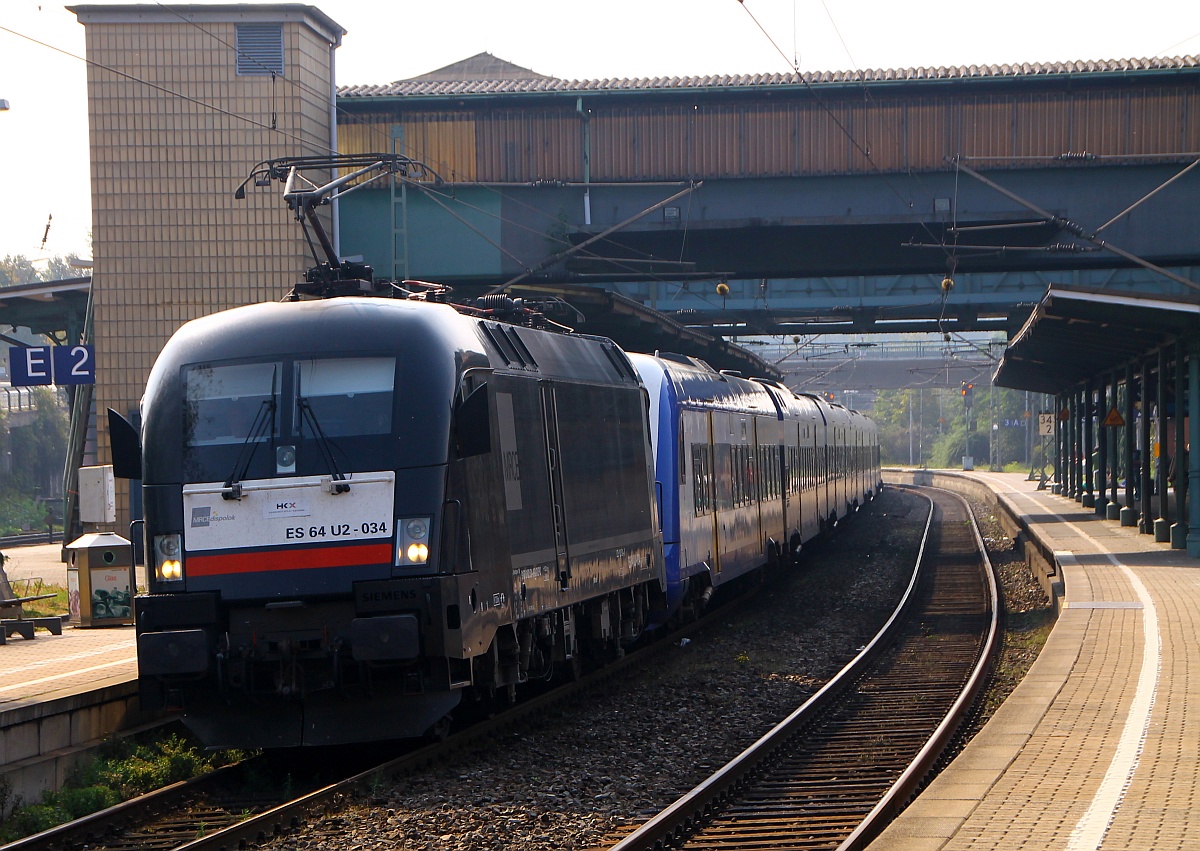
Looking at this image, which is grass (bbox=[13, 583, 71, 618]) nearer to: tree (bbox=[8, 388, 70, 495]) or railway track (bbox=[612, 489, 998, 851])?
railway track (bbox=[612, 489, 998, 851])

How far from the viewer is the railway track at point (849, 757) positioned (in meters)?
7.85

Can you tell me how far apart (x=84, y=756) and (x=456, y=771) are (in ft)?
8.57

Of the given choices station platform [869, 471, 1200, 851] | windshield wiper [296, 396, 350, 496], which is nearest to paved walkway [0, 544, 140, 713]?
windshield wiper [296, 396, 350, 496]

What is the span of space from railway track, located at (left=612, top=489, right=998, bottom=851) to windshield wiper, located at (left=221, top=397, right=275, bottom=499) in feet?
11.3

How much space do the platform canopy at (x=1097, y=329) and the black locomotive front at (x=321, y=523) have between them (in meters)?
12.0

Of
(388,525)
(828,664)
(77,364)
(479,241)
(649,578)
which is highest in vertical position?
(479,241)

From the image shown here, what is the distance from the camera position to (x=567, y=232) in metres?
25.7

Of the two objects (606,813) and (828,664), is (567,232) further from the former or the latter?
(606,813)

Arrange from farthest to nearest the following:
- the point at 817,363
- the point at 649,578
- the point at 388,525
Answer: the point at 817,363 → the point at 649,578 → the point at 388,525

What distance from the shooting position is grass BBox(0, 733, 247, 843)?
8547mm

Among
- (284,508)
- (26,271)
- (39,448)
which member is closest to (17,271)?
(26,271)

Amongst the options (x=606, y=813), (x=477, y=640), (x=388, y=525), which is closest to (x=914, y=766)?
(x=606, y=813)

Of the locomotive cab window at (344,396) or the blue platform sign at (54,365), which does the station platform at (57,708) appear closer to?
the locomotive cab window at (344,396)

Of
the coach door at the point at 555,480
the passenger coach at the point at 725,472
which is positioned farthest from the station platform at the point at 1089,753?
the passenger coach at the point at 725,472
